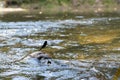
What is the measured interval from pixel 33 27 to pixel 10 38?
3991mm

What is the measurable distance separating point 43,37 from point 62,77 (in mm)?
6862

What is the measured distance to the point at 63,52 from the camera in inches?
451

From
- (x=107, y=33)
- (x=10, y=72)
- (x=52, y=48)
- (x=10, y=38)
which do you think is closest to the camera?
(x=10, y=72)

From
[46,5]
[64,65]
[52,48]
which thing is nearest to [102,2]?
[46,5]

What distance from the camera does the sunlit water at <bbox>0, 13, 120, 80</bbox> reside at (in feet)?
27.9

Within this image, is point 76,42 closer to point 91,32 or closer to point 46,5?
point 91,32

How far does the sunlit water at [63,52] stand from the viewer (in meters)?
8.50

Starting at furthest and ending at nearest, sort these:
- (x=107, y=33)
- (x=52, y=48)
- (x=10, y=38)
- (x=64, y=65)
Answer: (x=107, y=33) → (x=10, y=38) → (x=52, y=48) → (x=64, y=65)

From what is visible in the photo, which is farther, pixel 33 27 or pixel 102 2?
pixel 102 2

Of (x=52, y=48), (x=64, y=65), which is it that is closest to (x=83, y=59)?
(x=64, y=65)

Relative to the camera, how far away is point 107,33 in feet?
52.5

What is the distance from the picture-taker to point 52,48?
12.2m

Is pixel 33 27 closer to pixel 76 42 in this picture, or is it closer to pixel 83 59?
pixel 76 42

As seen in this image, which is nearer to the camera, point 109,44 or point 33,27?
point 109,44
